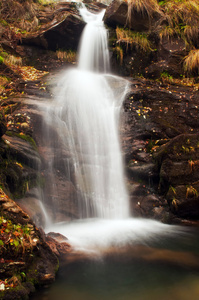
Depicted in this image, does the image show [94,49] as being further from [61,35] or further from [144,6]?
[144,6]

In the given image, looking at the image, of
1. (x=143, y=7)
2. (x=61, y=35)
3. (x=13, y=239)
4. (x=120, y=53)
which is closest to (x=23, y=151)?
(x=13, y=239)

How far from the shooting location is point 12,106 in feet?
23.1

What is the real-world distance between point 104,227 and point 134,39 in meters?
9.48

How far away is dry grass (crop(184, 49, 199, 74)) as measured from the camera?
10.2m

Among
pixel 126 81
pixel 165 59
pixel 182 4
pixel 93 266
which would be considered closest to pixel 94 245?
pixel 93 266

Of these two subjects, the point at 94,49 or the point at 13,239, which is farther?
the point at 94,49

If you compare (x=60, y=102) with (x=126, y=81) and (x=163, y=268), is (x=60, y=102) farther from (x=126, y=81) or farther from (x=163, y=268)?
(x=163, y=268)

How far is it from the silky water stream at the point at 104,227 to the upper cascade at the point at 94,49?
0.35 metres

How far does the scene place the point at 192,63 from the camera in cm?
1016

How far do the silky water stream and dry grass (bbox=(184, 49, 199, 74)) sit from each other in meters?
3.19

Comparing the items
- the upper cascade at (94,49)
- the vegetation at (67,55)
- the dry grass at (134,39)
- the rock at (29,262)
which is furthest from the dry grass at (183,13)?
the rock at (29,262)

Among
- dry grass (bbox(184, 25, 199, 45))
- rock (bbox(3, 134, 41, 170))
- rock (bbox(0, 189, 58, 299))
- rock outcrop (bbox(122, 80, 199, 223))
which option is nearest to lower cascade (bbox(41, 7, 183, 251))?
rock outcrop (bbox(122, 80, 199, 223))

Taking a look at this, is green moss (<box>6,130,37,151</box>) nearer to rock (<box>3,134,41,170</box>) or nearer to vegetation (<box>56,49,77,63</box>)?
rock (<box>3,134,41,170</box>)

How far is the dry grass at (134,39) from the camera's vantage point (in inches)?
444
